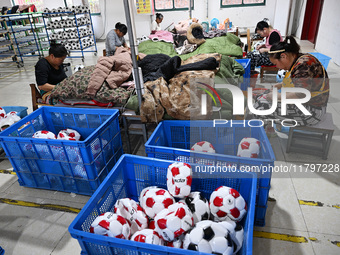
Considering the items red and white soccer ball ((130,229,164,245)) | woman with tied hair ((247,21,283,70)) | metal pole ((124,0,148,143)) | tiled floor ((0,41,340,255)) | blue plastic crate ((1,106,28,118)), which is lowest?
tiled floor ((0,41,340,255))

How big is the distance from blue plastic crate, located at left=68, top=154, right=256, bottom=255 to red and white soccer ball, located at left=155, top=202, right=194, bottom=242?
28 centimetres

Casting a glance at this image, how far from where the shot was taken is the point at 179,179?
1823mm

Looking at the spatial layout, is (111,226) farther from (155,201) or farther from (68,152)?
(68,152)

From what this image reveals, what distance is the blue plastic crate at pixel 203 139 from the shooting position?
2.04m

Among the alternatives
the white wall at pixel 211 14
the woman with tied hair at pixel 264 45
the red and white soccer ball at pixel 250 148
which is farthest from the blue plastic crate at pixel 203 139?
the white wall at pixel 211 14

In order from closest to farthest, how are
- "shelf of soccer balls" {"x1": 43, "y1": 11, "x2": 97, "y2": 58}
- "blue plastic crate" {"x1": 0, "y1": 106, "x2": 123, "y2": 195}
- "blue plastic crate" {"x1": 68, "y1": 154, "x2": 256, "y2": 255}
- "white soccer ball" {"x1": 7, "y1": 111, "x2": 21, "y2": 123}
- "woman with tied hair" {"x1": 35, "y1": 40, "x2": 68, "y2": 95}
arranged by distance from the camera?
"blue plastic crate" {"x1": 68, "y1": 154, "x2": 256, "y2": 255} → "blue plastic crate" {"x1": 0, "y1": 106, "x2": 123, "y2": 195} → "white soccer ball" {"x1": 7, "y1": 111, "x2": 21, "y2": 123} → "woman with tied hair" {"x1": 35, "y1": 40, "x2": 68, "y2": 95} → "shelf of soccer balls" {"x1": 43, "y1": 11, "x2": 97, "y2": 58}

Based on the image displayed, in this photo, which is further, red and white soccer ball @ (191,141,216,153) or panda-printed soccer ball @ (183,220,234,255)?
red and white soccer ball @ (191,141,216,153)

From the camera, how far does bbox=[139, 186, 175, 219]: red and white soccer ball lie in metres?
1.83

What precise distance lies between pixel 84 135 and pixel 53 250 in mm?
1330

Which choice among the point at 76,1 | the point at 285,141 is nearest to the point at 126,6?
the point at 285,141

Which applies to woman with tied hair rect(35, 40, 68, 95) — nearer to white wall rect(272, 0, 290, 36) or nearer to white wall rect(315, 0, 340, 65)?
white wall rect(315, 0, 340, 65)

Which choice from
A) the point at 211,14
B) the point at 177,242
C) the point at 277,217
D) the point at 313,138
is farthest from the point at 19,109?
the point at 211,14

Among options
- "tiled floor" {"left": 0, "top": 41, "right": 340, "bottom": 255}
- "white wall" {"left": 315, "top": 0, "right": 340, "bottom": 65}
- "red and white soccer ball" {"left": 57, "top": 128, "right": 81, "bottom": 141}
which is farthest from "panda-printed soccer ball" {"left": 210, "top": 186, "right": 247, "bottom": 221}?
"white wall" {"left": 315, "top": 0, "right": 340, "bottom": 65}

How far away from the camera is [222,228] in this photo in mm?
1521
